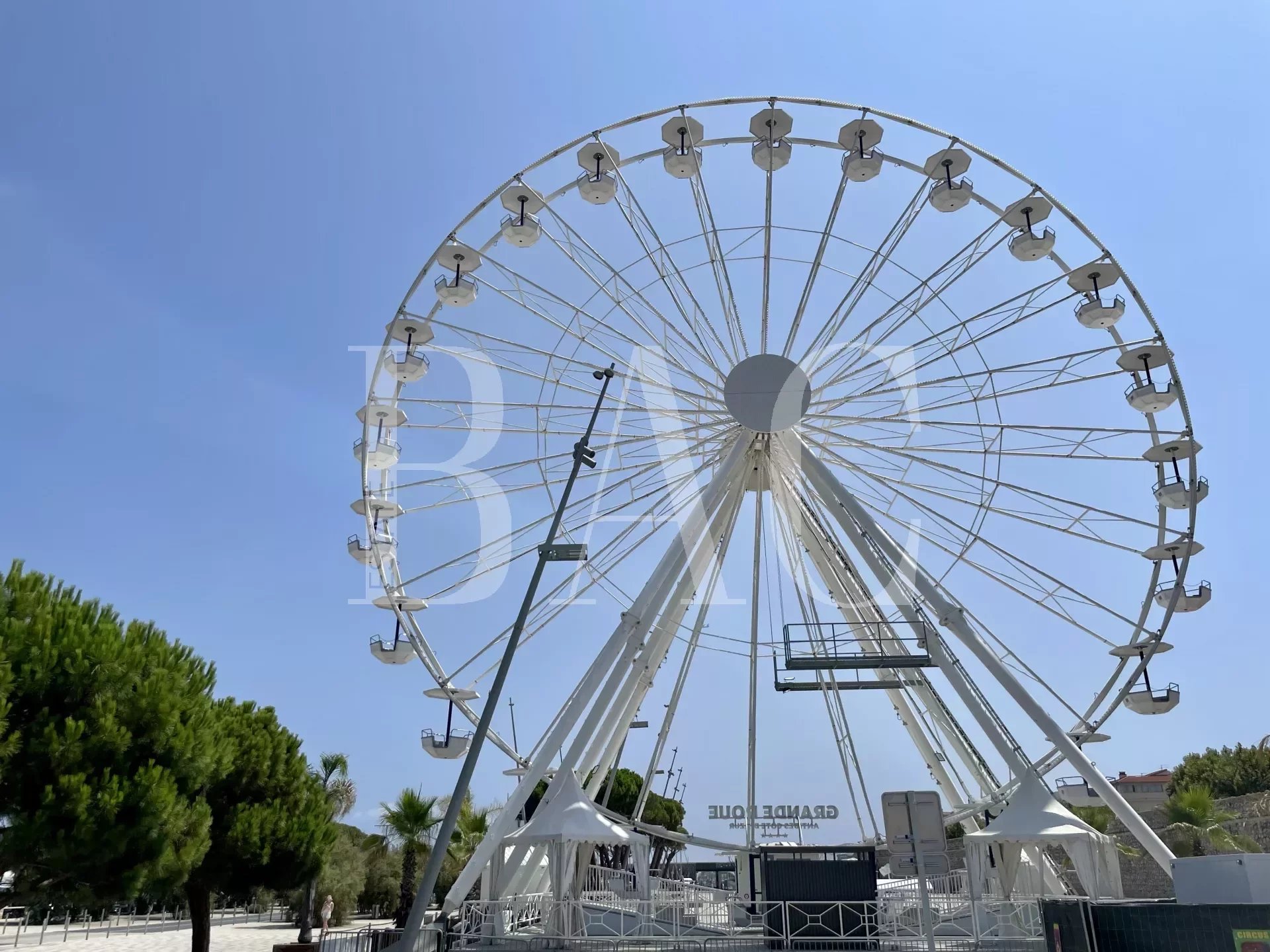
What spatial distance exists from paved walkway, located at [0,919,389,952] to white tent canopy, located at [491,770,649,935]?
1373 cm

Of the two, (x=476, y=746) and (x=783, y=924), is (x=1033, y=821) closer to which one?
(x=783, y=924)

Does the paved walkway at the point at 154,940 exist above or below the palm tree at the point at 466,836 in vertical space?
below

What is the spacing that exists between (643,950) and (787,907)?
117 inches

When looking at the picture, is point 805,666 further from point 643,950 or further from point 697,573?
point 643,950

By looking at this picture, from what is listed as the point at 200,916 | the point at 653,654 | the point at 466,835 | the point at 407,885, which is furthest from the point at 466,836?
the point at 653,654

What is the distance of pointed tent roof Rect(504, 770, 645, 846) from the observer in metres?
18.0

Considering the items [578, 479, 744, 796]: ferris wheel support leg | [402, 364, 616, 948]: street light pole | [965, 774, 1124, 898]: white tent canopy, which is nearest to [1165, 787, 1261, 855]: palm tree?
[965, 774, 1124, 898]: white tent canopy

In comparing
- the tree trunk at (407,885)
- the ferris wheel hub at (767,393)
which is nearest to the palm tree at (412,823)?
the tree trunk at (407,885)

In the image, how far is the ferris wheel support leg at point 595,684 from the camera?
1798cm

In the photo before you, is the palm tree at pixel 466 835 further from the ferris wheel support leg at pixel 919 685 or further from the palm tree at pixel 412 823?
the ferris wheel support leg at pixel 919 685

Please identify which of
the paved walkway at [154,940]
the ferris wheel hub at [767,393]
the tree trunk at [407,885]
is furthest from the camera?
the tree trunk at [407,885]

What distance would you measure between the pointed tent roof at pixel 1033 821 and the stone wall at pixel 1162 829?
19234mm

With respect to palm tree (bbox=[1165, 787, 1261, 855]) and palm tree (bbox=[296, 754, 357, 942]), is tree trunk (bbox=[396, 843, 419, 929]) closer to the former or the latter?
palm tree (bbox=[296, 754, 357, 942])

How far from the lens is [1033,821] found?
18391mm
